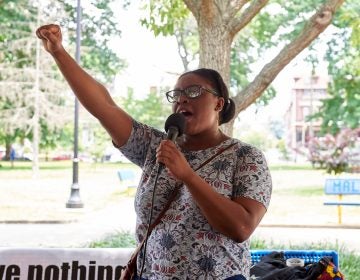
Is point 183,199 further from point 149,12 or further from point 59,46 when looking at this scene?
point 149,12

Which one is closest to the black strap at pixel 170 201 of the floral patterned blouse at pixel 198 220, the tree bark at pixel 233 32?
the floral patterned blouse at pixel 198 220

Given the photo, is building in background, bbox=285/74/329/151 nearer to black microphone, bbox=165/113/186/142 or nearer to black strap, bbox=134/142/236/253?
black strap, bbox=134/142/236/253

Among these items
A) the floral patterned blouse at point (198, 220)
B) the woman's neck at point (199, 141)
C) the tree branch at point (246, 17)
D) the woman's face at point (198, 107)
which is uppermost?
the tree branch at point (246, 17)

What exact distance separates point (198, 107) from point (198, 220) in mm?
367

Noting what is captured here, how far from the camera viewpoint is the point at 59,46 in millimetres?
2018

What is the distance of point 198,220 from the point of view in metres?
1.93

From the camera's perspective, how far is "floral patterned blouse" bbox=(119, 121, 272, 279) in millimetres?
1910

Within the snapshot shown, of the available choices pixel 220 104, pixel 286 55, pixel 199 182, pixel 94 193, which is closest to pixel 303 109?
pixel 94 193

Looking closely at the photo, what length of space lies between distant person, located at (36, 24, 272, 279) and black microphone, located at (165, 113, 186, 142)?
1.9 inches

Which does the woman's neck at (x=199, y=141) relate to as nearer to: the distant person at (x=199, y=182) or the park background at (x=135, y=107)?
the distant person at (x=199, y=182)

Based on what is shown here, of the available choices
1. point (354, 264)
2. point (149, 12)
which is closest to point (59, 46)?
point (149, 12)

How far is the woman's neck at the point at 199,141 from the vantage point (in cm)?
208

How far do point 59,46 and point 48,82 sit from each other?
1799 centimetres

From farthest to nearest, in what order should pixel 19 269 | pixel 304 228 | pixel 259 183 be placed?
pixel 304 228 < pixel 19 269 < pixel 259 183
